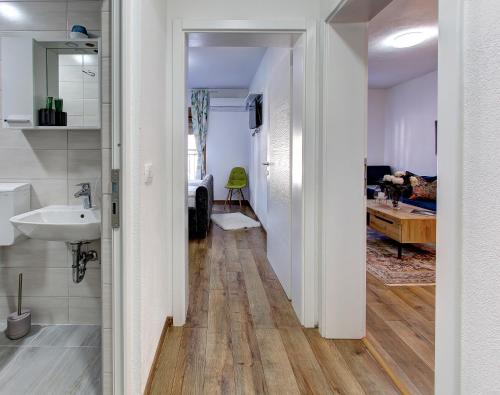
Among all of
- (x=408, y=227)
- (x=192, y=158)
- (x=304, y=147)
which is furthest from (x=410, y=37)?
(x=192, y=158)

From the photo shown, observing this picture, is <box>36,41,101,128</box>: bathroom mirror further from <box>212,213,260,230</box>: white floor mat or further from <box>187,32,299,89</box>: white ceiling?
→ <box>212,213,260,230</box>: white floor mat

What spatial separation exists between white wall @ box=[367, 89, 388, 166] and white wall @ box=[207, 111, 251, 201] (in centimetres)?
258

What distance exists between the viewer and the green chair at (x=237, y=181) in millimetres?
7727

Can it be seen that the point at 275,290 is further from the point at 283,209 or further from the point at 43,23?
the point at 43,23

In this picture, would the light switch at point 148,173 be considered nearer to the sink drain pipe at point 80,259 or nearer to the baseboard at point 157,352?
the sink drain pipe at point 80,259

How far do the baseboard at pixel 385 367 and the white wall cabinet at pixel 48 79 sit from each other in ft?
6.49

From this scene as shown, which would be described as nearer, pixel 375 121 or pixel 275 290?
pixel 275 290

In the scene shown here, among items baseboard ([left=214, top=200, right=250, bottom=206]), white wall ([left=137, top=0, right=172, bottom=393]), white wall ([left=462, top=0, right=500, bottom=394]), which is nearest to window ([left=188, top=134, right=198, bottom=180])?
baseboard ([left=214, top=200, right=250, bottom=206])

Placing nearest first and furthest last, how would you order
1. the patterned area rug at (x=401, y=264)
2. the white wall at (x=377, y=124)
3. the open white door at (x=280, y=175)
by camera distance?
the open white door at (x=280, y=175) → the patterned area rug at (x=401, y=264) → the white wall at (x=377, y=124)

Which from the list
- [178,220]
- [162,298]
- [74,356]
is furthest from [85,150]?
[74,356]

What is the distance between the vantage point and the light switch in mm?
1579

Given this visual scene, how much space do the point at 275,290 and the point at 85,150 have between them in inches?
68.7

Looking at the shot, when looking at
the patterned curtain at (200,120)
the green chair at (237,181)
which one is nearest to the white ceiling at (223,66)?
the patterned curtain at (200,120)

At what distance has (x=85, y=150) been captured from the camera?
2230 millimetres
